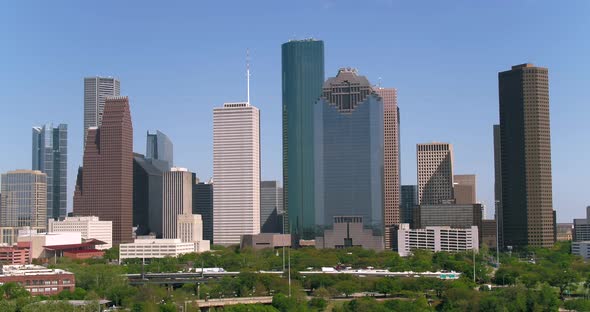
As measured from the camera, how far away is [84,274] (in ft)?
465

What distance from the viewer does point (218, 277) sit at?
504ft

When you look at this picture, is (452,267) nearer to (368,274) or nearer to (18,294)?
(368,274)

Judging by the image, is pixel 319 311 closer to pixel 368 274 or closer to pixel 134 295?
pixel 134 295

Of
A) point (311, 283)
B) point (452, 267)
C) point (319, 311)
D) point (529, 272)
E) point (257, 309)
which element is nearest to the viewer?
point (257, 309)

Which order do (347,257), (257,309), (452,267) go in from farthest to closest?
(347,257)
(452,267)
(257,309)

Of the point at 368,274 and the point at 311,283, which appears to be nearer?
the point at 311,283

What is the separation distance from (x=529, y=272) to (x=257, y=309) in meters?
61.2

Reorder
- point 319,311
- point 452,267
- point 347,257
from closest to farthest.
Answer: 1. point 319,311
2. point 452,267
3. point 347,257

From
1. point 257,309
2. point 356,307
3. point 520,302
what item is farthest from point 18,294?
point 520,302

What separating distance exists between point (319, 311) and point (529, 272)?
5131cm

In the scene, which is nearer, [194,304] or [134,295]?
[194,304]

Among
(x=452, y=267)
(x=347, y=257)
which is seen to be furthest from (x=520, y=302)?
(x=347, y=257)

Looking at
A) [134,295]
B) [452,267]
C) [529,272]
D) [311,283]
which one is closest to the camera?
[134,295]

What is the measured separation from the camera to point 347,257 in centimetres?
19038
